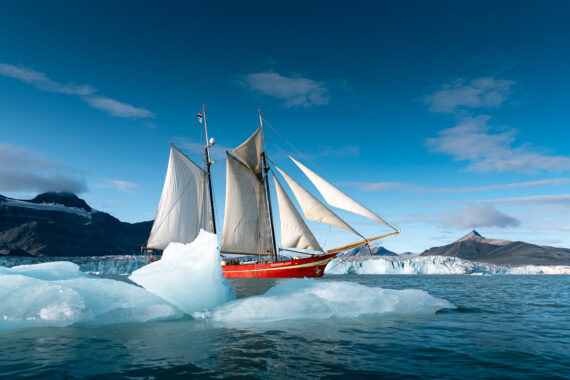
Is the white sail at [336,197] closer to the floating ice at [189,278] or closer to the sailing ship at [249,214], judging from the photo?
the sailing ship at [249,214]

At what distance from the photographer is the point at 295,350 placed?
7250mm

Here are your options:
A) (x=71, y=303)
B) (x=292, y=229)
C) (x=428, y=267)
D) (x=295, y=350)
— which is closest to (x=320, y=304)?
(x=295, y=350)

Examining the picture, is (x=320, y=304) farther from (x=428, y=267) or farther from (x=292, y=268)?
(x=428, y=267)

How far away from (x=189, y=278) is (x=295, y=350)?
→ 5019 mm

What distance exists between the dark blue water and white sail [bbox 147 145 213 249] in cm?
4351

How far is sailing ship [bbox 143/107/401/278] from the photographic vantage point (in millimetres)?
48250

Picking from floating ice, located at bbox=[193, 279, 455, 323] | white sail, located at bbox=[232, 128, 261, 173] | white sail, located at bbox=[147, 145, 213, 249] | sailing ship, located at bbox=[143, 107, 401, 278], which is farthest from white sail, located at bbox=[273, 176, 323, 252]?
floating ice, located at bbox=[193, 279, 455, 323]

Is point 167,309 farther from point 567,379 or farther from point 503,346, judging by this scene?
point 567,379

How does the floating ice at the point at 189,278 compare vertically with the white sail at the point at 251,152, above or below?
below

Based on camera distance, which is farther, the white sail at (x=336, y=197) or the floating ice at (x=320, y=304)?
the white sail at (x=336, y=197)

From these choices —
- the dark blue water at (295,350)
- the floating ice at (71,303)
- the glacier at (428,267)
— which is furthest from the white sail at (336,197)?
the glacier at (428,267)

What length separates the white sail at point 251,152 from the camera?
5526cm

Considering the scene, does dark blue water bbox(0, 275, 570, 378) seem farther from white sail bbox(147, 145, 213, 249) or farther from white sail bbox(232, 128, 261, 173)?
white sail bbox(232, 128, 261, 173)

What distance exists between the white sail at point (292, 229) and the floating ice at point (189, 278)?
36.3 m
